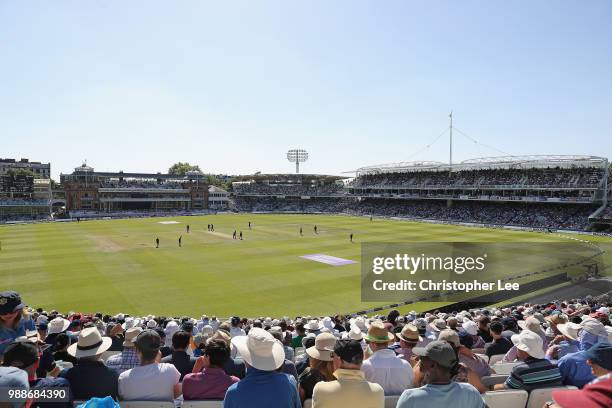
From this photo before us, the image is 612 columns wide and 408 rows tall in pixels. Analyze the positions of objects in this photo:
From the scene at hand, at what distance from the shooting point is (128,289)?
1919 centimetres

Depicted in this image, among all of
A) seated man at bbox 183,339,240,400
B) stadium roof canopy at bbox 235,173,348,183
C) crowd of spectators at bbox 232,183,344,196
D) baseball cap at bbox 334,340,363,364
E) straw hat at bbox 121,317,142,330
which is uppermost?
stadium roof canopy at bbox 235,173,348,183

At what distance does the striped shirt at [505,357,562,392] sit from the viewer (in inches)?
166

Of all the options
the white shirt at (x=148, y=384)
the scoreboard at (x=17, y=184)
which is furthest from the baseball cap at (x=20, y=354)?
the scoreboard at (x=17, y=184)

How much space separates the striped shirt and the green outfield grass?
11.9 meters

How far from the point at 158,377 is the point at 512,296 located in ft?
58.8

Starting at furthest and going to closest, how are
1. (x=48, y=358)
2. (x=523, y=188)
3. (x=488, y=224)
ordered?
1. (x=523, y=188)
2. (x=488, y=224)
3. (x=48, y=358)

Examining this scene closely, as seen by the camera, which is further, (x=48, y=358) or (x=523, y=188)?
(x=523, y=188)

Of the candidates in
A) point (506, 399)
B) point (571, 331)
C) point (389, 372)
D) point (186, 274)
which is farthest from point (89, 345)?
point (186, 274)

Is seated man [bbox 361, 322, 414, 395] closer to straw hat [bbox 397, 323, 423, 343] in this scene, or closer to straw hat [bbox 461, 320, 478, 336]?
straw hat [bbox 397, 323, 423, 343]

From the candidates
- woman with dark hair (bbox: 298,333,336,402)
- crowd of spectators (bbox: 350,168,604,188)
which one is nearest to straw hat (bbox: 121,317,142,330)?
woman with dark hair (bbox: 298,333,336,402)

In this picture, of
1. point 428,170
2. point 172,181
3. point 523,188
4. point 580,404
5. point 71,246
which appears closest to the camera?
point 580,404

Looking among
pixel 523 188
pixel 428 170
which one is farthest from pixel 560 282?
pixel 428 170

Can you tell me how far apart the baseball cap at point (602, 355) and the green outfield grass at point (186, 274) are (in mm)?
12886

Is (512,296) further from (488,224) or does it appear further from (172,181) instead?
(172,181)
